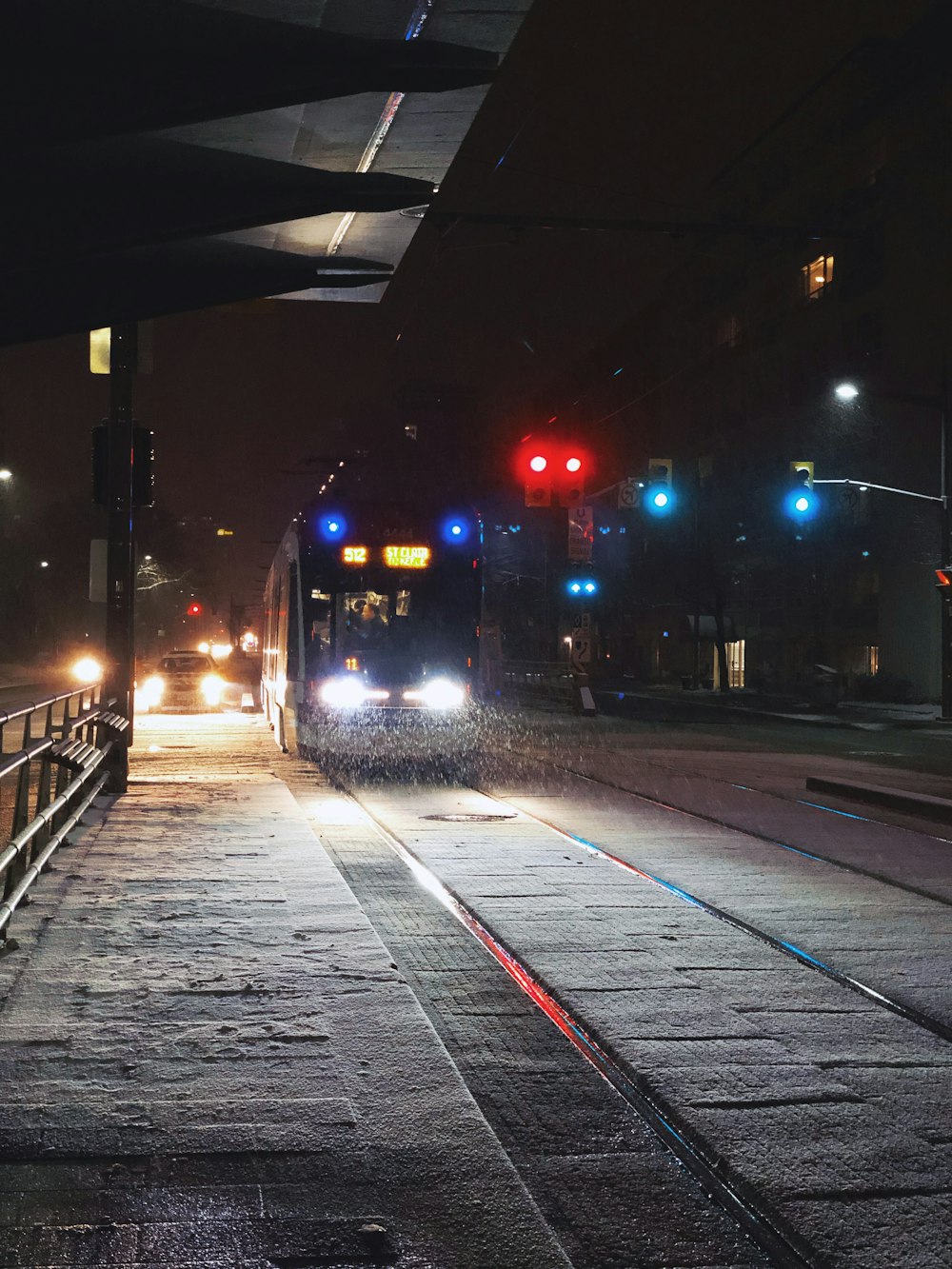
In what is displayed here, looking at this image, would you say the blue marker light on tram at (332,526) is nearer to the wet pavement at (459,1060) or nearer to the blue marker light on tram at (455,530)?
the blue marker light on tram at (455,530)

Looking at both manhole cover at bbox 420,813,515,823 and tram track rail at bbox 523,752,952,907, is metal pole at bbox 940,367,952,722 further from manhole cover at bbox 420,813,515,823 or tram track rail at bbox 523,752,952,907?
manhole cover at bbox 420,813,515,823

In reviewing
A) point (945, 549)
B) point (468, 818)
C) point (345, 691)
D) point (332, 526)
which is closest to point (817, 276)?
point (945, 549)

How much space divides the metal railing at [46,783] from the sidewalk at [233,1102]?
1.07ft

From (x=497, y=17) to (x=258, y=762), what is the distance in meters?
17.4

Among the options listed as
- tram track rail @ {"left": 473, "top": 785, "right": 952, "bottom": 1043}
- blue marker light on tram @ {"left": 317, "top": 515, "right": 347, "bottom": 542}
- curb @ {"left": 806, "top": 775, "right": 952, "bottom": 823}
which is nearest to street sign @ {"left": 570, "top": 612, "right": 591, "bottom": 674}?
blue marker light on tram @ {"left": 317, "top": 515, "right": 347, "bottom": 542}

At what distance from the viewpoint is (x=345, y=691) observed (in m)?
22.1

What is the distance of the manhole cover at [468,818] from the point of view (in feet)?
47.1

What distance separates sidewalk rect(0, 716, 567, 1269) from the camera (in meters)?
3.82

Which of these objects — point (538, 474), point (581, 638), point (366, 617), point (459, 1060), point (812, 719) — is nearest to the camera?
point (459, 1060)

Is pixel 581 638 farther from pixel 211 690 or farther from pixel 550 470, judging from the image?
pixel 211 690

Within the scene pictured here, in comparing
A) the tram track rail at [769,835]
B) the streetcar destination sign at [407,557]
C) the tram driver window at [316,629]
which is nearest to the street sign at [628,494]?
the streetcar destination sign at [407,557]

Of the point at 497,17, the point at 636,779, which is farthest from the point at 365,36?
the point at 636,779

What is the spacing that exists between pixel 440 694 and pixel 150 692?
2848 centimetres

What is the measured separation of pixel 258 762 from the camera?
2141 centimetres
